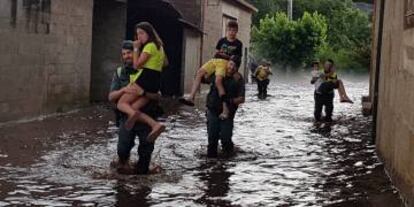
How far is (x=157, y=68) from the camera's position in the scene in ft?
27.8

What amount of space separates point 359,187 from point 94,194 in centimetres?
310

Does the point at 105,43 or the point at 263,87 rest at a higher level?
the point at 105,43

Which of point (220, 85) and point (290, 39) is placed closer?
point (220, 85)

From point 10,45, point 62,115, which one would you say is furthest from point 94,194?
point 62,115

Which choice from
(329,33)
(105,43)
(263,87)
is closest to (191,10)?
(263,87)

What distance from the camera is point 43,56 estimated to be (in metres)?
14.7

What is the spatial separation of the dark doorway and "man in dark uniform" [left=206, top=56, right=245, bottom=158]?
44.2ft

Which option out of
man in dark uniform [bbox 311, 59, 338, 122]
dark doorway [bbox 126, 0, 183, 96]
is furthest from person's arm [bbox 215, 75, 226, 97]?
dark doorway [bbox 126, 0, 183, 96]

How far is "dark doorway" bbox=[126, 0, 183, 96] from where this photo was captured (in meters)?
24.0

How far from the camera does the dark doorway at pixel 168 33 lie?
24.0 metres

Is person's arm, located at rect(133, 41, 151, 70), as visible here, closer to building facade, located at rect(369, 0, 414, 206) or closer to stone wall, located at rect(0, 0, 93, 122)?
building facade, located at rect(369, 0, 414, 206)

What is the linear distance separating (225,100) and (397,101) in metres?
2.59

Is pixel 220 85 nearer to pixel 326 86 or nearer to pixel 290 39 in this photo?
pixel 326 86

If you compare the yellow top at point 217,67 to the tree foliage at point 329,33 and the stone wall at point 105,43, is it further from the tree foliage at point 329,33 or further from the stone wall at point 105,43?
the tree foliage at point 329,33
